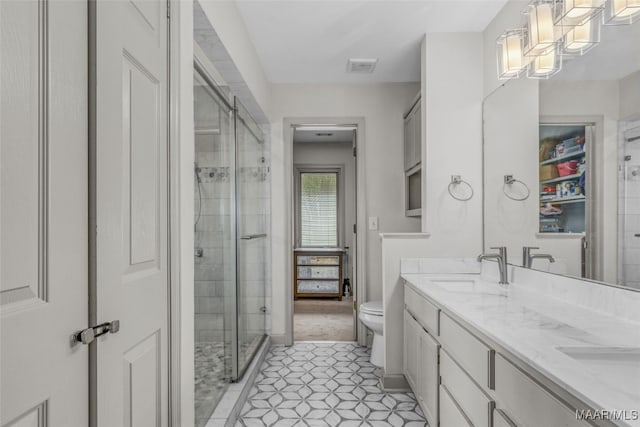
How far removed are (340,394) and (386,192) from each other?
5.94 ft

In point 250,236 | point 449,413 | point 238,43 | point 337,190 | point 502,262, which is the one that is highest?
point 238,43

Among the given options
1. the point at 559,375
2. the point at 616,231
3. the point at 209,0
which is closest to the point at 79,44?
the point at 209,0

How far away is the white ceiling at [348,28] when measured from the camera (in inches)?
93.1

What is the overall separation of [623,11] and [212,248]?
6.63 feet

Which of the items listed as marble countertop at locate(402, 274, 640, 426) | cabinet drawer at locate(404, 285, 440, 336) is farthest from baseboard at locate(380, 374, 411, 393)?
marble countertop at locate(402, 274, 640, 426)

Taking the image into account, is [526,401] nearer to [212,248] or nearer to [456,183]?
[212,248]

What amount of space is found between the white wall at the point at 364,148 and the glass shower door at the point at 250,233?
0.15 meters

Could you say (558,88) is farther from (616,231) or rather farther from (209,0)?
(209,0)

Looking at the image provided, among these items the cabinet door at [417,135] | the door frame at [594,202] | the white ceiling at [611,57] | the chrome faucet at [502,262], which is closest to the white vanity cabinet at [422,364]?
the chrome faucet at [502,262]

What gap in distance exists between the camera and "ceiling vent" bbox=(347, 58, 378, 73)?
3.13 metres

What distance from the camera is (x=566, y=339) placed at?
3.90ft

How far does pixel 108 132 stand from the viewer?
0.96 metres

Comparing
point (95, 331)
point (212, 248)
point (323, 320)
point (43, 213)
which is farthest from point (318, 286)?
point (43, 213)

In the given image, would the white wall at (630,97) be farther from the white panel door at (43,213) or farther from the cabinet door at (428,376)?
the white panel door at (43,213)
